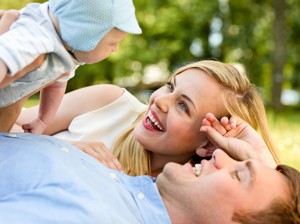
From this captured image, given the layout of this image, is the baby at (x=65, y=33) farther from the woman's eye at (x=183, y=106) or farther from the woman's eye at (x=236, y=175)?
the woman's eye at (x=236, y=175)

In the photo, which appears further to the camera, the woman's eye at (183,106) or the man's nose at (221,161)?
the woman's eye at (183,106)

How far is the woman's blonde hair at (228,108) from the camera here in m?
3.21

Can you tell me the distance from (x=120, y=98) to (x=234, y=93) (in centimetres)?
78

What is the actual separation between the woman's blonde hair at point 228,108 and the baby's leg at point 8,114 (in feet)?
2.71

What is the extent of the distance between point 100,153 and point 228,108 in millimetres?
806

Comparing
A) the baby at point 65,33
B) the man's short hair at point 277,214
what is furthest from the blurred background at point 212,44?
the baby at point 65,33

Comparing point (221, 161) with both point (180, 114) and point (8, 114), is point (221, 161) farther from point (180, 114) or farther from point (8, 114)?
point (8, 114)

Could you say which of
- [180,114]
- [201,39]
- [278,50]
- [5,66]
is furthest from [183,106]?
[201,39]

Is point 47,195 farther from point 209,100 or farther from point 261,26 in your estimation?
point 261,26

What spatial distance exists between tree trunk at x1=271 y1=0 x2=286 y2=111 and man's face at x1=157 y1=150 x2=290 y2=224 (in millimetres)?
13316

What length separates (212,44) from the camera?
2308 centimetres

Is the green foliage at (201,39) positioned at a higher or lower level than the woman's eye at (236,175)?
lower

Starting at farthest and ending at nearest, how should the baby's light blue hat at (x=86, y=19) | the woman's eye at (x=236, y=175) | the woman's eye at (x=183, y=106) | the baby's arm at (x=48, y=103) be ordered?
the woman's eye at (x=183, y=106) < the baby's arm at (x=48, y=103) < the woman's eye at (x=236, y=175) < the baby's light blue hat at (x=86, y=19)

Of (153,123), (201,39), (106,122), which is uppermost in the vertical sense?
(153,123)
